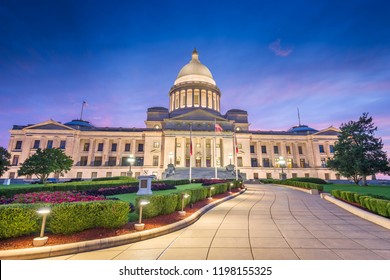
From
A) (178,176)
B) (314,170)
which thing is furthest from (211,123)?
(314,170)

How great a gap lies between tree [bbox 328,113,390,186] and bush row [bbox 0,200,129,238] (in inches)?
1470

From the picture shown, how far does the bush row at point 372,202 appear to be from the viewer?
876cm

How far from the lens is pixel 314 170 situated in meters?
57.2

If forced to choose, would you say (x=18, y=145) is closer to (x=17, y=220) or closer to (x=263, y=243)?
(x=17, y=220)

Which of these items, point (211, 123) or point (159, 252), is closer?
point (159, 252)

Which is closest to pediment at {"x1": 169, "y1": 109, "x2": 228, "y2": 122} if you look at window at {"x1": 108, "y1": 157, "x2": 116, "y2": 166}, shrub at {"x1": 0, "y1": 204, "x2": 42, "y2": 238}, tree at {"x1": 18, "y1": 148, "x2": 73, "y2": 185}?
window at {"x1": 108, "y1": 157, "x2": 116, "y2": 166}

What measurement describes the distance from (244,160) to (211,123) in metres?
14.8

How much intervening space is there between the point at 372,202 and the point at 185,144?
1709 inches

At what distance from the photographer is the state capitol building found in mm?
50938

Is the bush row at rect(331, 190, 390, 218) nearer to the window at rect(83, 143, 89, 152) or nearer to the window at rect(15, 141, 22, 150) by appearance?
the window at rect(83, 143, 89, 152)

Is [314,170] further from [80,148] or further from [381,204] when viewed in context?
[80,148]

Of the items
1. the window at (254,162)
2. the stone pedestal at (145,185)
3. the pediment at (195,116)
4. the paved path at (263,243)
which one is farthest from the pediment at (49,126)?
the paved path at (263,243)

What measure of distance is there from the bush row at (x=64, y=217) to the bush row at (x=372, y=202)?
38.0 feet

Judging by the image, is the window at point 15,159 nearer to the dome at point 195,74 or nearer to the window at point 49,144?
the window at point 49,144
